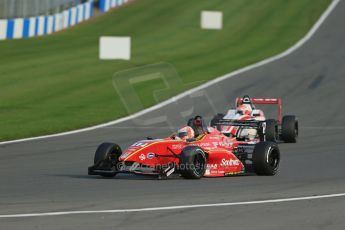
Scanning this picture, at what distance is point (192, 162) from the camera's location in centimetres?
1484

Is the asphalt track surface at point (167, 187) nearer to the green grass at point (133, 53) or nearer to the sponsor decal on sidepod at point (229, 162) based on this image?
the sponsor decal on sidepod at point (229, 162)

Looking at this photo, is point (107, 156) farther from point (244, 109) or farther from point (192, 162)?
point (244, 109)

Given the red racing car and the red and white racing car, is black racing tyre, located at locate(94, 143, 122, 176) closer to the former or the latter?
the red racing car

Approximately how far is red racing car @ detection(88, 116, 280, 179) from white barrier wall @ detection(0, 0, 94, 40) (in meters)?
26.5

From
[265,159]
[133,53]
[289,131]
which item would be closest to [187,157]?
[265,159]

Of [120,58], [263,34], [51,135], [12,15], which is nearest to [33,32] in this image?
[12,15]

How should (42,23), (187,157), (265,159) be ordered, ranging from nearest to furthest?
1. (187,157)
2. (265,159)
3. (42,23)

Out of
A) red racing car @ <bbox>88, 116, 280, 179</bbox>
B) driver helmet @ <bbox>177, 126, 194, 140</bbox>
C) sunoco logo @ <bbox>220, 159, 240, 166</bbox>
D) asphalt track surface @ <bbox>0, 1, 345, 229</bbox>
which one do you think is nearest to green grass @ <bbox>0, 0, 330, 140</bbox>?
asphalt track surface @ <bbox>0, 1, 345, 229</bbox>

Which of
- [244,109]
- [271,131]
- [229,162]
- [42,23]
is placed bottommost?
[229,162]

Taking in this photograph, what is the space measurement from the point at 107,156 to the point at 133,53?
24.8 metres

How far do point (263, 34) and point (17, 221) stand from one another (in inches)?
1440

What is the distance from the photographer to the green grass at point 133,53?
26000mm

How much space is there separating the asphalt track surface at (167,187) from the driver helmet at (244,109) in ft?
3.59

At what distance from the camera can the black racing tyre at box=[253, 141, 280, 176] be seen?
51.5ft
